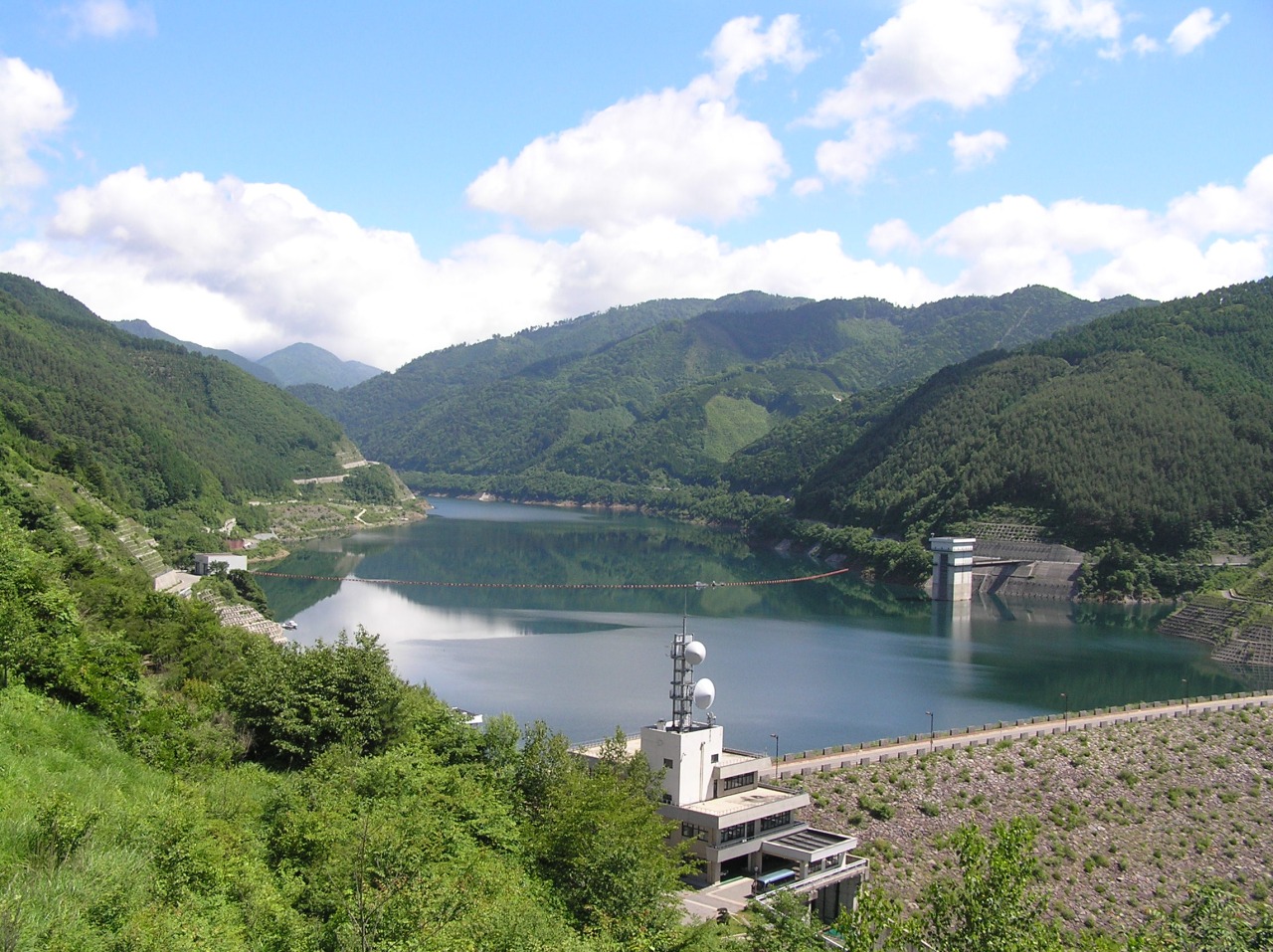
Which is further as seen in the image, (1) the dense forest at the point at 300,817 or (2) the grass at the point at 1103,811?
(2) the grass at the point at 1103,811

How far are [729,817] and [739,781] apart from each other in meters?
1.61

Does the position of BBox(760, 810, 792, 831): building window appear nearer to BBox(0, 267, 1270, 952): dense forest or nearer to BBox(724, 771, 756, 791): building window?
BBox(724, 771, 756, 791): building window

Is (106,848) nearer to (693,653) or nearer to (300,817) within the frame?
(300,817)

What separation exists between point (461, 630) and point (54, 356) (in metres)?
32.1

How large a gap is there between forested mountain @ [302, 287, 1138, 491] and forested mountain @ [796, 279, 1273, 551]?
32951 mm

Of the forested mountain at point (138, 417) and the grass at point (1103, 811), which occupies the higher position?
the forested mountain at point (138, 417)

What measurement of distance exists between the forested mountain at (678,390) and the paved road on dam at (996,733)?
7286cm

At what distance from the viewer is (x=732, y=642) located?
36875 mm

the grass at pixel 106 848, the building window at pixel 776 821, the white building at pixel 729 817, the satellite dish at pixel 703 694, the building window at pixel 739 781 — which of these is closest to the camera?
the grass at pixel 106 848

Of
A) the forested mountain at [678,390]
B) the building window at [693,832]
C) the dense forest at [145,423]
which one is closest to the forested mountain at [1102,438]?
the forested mountain at [678,390]

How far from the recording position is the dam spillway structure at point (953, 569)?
50000 millimetres

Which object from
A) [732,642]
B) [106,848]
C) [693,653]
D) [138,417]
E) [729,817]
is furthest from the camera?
[138,417]

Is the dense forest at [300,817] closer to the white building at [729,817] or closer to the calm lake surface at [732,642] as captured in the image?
the white building at [729,817]

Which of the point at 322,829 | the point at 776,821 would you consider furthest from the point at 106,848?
the point at 776,821
